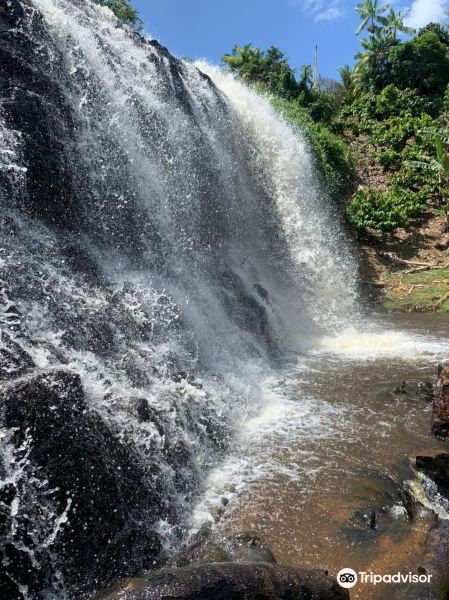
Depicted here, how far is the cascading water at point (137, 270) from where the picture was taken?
13.2 ft

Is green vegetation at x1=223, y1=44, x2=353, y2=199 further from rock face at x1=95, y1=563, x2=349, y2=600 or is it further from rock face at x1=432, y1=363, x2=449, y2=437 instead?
rock face at x1=95, y1=563, x2=349, y2=600

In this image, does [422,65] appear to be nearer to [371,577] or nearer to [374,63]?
[374,63]

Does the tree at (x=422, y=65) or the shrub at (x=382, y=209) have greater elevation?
the tree at (x=422, y=65)

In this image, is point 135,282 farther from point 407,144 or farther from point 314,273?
point 407,144

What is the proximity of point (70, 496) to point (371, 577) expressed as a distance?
2166 mm

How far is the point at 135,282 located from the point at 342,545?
15.4ft

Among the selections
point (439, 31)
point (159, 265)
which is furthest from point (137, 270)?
point (439, 31)

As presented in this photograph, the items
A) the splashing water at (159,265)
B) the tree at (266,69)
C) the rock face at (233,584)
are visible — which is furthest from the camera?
the tree at (266,69)

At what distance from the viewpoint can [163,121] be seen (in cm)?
961

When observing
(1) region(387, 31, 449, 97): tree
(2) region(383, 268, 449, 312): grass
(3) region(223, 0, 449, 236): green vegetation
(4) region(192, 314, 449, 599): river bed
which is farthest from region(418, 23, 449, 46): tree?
(4) region(192, 314, 449, 599): river bed

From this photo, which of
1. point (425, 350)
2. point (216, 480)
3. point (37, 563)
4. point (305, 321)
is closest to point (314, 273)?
point (305, 321)

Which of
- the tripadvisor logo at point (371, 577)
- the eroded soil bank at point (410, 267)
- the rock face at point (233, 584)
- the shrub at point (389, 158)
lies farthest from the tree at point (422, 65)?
the rock face at point (233, 584)

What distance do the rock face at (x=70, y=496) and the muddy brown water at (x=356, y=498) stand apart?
824mm

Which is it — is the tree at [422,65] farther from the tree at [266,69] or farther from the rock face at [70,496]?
the rock face at [70,496]
